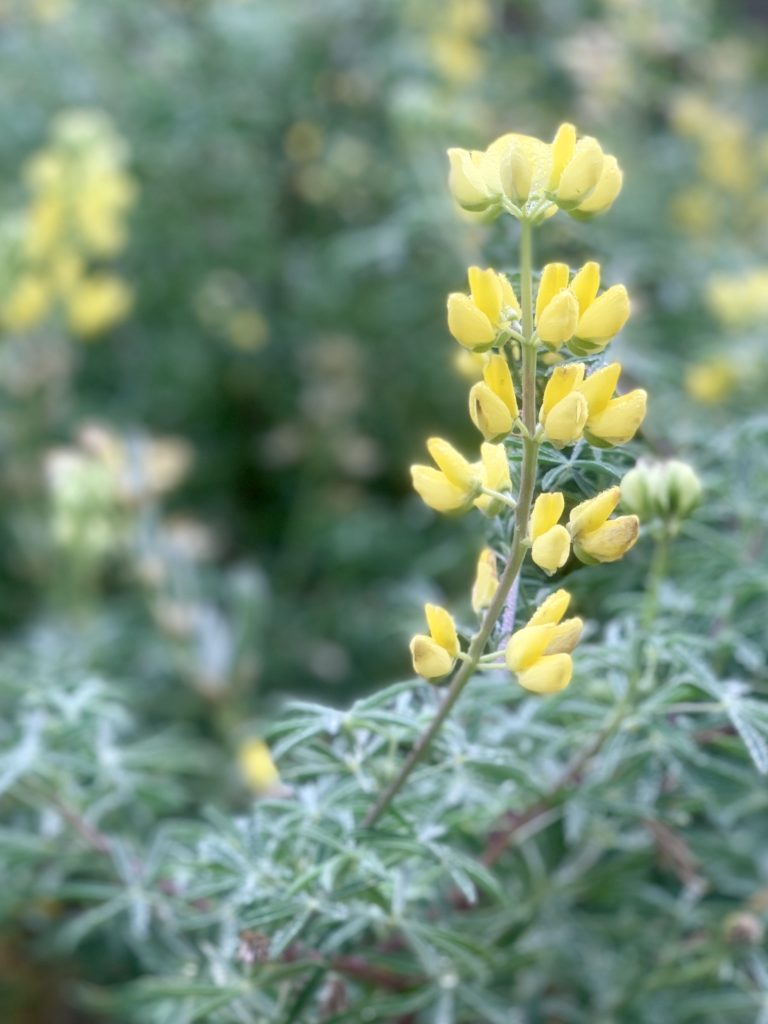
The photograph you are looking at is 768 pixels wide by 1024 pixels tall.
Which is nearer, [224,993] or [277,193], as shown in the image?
[224,993]

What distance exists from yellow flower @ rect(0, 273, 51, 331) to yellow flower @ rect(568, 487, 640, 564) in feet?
2.93

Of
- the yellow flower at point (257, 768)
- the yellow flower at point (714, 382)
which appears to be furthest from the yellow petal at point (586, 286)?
the yellow flower at point (714, 382)

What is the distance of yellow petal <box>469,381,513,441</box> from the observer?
0.44m

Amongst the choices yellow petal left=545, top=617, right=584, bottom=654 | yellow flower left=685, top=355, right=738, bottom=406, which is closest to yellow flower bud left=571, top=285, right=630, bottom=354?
yellow petal left=545, top=617, right=584, bottom=654

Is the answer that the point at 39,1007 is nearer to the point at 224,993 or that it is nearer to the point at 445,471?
the point at 224,993

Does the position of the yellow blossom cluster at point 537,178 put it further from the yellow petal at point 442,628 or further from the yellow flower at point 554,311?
the yellow petal at point 442,628

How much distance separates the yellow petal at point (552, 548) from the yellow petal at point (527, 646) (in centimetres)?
2

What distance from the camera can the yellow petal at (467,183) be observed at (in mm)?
469

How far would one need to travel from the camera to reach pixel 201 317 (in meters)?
1.70

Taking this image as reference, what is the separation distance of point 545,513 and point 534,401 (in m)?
0.04

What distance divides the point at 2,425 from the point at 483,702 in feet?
3.12

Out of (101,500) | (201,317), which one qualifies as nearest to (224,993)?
(101,500)

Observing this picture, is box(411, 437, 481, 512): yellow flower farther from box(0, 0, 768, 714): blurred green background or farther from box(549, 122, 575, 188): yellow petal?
box(0, 0, 768, 714): blurred green background

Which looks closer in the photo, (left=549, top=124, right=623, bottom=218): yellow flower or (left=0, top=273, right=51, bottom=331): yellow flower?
(left=549, top=124, right=623, bottom=218): yellow flower
